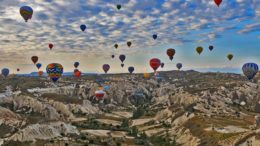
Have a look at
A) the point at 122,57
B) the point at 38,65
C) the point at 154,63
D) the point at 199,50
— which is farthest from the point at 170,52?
the point at 38,65

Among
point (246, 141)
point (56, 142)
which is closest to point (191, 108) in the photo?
point (246, 141)

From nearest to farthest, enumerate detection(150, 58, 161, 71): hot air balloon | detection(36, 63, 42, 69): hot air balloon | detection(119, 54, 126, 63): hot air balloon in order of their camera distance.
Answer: detection(150, 58, 161, 71): hot air balloon, detection(119, 54, 126, 63): hot air balloon, detection(36, 63, 42, 69): hot air balloon

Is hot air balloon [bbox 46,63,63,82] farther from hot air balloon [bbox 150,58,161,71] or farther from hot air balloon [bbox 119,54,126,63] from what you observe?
hot air balloon [bbox 119,54,126,63]

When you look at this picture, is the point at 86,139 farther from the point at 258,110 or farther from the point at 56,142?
the point at 258,110

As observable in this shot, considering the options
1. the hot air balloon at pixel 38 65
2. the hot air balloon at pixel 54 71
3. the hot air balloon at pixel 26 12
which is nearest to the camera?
the hot air balloon at pixel 26 12

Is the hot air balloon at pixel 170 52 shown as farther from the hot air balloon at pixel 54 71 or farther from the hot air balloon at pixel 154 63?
the hot air balloon at pixel 54 71

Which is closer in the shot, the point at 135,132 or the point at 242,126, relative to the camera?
the point at 242,126

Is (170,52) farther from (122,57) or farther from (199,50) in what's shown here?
(122,57)

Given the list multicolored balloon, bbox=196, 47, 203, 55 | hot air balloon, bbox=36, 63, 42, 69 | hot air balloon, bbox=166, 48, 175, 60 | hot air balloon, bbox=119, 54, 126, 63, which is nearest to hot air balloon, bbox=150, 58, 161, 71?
hot air balloon, bbox=166, 48, 175, 60

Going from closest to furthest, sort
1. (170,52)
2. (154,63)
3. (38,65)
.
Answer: (154,63) → (170,52) → (38,65)

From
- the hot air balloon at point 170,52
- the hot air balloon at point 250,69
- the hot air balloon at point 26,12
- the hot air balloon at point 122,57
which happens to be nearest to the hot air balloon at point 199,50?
the hot air balloon at point 170,52

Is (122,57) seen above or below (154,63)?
above
